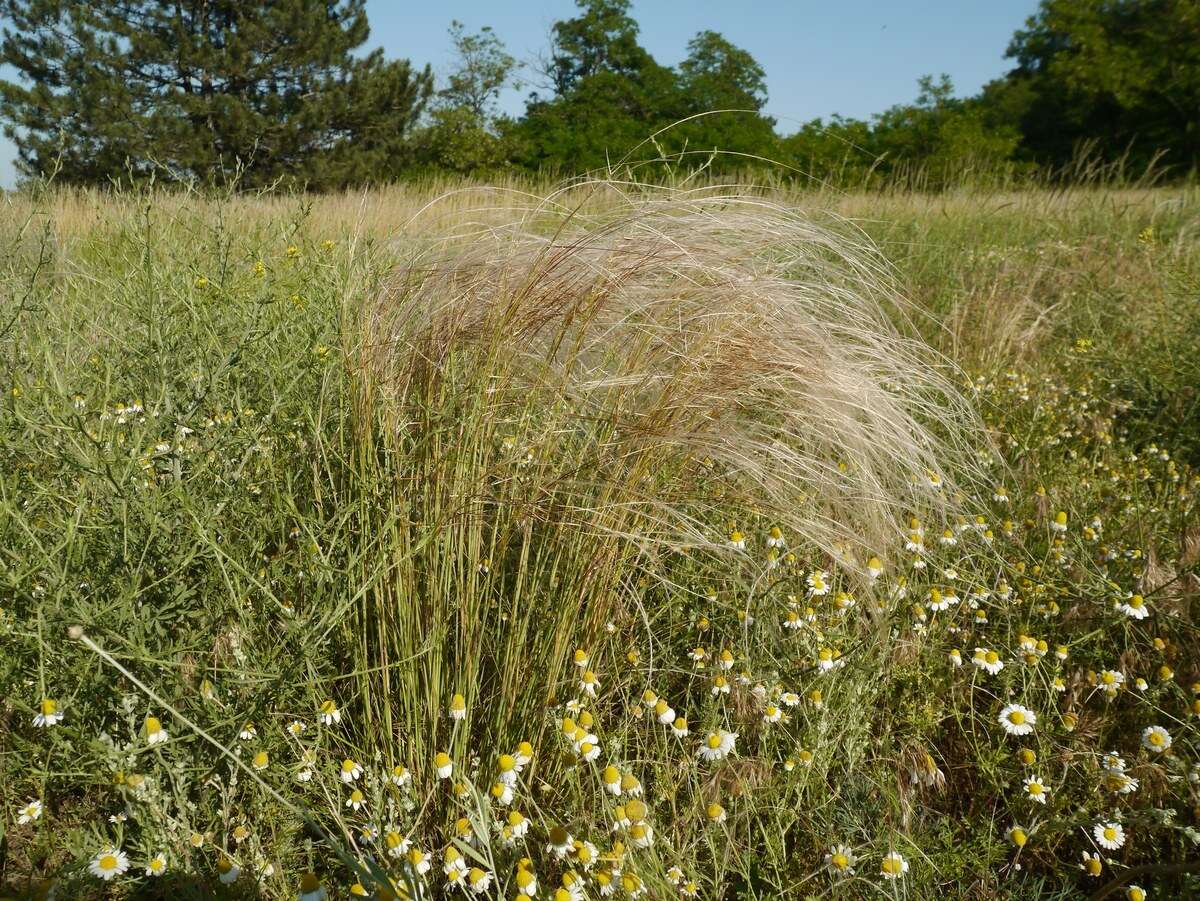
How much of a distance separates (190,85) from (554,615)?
20908 millimetres

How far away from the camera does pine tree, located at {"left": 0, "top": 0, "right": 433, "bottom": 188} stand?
17.1 meters

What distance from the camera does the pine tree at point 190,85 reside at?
56.0ft

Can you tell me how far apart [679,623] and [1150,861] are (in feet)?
3.30

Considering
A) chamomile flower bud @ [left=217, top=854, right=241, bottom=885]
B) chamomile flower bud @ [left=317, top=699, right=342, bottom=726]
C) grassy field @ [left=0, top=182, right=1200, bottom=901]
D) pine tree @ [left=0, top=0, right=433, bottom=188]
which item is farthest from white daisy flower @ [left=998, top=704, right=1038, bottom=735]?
pine tree @ [left=0, top=0, right=433, bottom=188]

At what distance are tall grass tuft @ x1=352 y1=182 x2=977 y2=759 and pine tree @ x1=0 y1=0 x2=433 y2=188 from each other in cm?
1696

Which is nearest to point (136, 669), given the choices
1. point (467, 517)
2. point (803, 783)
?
point (467, 517)

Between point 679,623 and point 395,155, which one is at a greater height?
point 395,155

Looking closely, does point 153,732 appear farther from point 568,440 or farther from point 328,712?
point 568,440

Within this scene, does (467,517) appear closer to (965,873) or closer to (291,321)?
(291,321)

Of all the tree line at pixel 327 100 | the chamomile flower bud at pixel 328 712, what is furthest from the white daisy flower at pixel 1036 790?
the tree line at pixel 327 100

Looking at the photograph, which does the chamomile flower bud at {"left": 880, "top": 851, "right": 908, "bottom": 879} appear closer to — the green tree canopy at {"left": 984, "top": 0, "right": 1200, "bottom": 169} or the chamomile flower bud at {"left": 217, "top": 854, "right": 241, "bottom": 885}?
the chamomile flower bud at {"left": 217, "top": 854, "right": 241, "bottom": 885}

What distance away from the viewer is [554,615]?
159 cm

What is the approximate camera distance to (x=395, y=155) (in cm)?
2030

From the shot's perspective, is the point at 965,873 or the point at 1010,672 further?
the point at 1010,672
